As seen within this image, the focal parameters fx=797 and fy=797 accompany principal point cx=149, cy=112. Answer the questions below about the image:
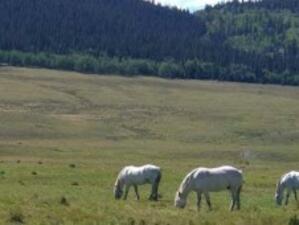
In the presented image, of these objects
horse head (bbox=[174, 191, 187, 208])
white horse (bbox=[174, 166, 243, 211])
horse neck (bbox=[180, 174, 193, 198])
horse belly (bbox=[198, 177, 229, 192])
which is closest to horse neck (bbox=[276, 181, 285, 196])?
white horse (bbox=[174, 166, 243, 211])

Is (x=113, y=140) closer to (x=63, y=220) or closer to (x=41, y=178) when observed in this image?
(x=41, y=178)

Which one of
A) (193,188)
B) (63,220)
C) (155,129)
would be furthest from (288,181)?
A: (155,129)

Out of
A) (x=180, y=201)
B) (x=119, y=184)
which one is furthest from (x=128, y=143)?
(x=180, y=201)

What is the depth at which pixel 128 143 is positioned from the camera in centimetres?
9006

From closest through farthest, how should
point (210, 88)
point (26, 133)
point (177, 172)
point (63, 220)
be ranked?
point (63, 220) < point (177, 172) < point (26, 133) < point (210, 88)

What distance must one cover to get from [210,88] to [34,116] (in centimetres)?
8848

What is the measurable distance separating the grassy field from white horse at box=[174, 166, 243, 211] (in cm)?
63

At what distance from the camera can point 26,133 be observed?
93.2 metres

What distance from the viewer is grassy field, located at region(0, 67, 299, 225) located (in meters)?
25.1

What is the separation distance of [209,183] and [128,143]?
61.5m

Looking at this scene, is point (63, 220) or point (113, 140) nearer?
point (63, 220)

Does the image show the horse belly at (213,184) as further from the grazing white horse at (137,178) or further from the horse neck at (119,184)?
the horse neck at (119,184)

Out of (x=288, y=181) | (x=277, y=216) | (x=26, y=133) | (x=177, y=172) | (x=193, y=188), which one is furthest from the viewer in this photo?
(x=26, y=133)

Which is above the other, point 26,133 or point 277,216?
point 277,216
